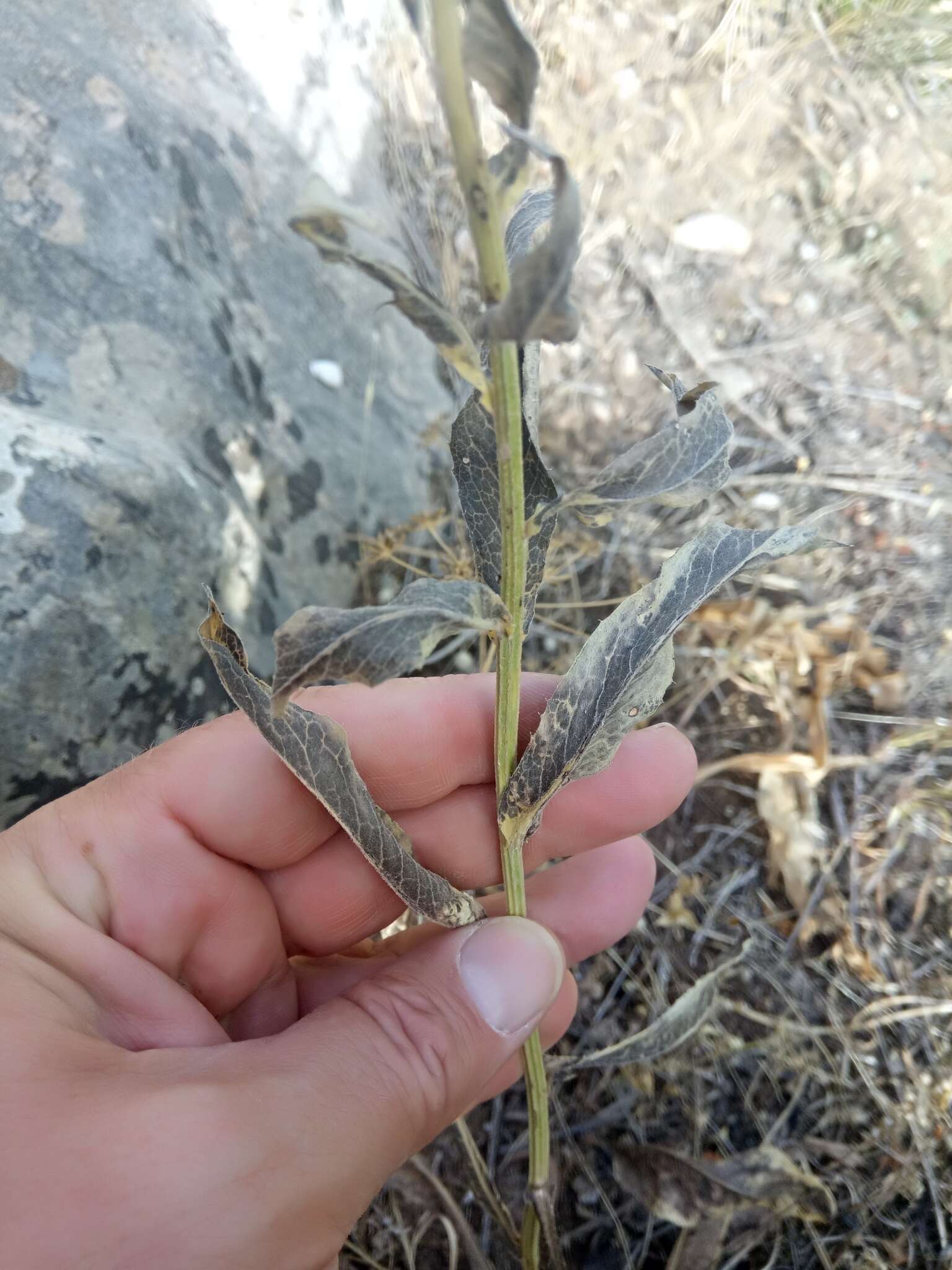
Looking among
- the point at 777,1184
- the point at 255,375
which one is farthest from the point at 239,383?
the point at 777,1184

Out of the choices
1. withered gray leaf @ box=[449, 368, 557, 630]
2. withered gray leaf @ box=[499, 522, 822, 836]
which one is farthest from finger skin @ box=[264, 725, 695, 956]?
withered gray leaf @ box=[449, 368, 557, 630]

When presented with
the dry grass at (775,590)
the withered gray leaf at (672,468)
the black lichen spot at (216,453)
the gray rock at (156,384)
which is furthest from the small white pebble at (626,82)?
the withered gray leaf at (672,468)

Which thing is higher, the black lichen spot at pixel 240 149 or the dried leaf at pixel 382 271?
the black lichen spot at pixel 240 149

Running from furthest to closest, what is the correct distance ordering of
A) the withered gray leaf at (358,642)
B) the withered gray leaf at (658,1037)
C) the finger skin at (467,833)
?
1. the finger skin at (467,833)
2. the withered gray leaf at (658,1037)
3. the withered gray leaf at (358,642)

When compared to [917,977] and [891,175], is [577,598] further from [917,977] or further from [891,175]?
[891,175]

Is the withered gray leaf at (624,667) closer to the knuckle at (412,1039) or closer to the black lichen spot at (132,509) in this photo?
the knuckle at (412,1039)

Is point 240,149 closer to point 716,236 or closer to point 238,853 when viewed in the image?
point 716,236

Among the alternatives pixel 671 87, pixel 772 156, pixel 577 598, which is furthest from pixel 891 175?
pixel 577 598
